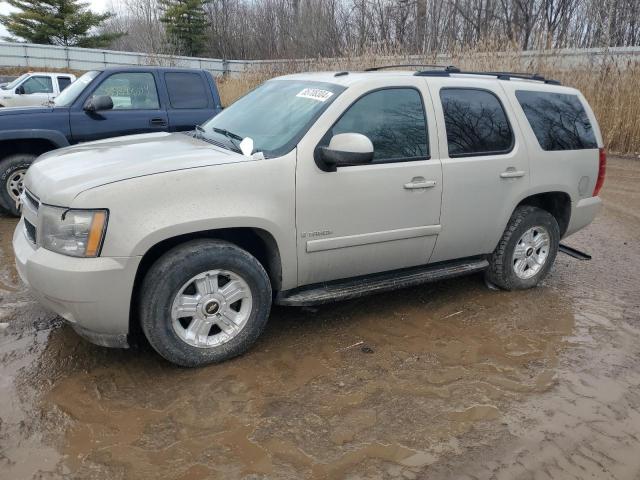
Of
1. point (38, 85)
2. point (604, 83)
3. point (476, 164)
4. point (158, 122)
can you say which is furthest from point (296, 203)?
point (38, 85)

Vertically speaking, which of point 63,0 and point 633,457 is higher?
point 63,0

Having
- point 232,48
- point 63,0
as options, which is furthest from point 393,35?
point 63,0

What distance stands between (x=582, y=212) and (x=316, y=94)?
2.80m

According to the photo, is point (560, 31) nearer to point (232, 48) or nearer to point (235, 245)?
point (232, 48)

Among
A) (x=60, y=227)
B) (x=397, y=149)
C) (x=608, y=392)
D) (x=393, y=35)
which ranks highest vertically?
(x=393, y=35)

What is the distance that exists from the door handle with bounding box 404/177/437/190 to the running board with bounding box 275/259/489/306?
26.7 inches

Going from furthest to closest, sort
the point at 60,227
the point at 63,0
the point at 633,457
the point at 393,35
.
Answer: the point at 63,0, the point at 393,35, the point at 60,227, the point at 633,457

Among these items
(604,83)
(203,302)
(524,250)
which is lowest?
(524,250)

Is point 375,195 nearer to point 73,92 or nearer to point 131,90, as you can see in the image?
point 131,90

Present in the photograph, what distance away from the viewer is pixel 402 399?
3.01 meters

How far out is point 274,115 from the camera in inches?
149

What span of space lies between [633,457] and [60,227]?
10.6 ft

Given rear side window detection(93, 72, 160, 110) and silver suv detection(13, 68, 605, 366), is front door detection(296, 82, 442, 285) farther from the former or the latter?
rear side window detection(93, 72, 160, 110)

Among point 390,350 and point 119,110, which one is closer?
point 390,350
